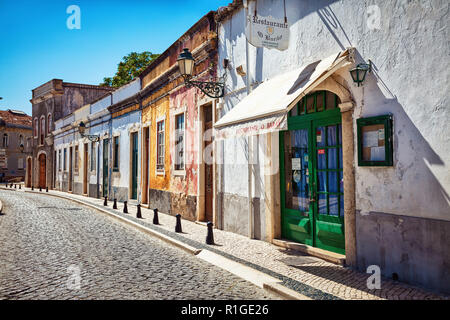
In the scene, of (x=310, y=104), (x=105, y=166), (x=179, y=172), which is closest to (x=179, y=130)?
(x=179, y=172)

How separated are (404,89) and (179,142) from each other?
8.35 meters

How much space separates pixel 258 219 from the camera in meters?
7.88

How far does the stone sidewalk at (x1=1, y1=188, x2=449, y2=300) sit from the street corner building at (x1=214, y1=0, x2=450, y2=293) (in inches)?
10.2

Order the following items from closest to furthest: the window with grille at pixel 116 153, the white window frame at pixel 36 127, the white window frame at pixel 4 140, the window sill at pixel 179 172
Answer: the window sill at pixel 179 172
the window with grille at pixel 116 153
the white window frame at pixel 36 127
the white window frame at pixel 4 140

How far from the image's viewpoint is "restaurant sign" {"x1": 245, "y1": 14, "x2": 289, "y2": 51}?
249 inches

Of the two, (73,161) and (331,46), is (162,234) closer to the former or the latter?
(331,46)

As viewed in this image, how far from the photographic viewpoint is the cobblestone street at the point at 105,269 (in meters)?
4.43

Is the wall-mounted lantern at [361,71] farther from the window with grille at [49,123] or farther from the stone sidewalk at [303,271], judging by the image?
the window with grille at [49,123]

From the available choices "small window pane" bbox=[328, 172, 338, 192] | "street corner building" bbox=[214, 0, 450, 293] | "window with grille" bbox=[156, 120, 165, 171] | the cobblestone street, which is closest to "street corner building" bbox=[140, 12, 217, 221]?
"window with grille" bbox=[156, 120, 165, 171]

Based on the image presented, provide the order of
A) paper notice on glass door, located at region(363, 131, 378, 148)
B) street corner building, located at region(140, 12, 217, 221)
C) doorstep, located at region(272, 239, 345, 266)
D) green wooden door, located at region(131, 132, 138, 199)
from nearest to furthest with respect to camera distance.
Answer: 1. paper notice on glass door, located at region(363, 131, 378, 148)
2. doorstep, located at region(272, 239, 345, 266)
3. street corner building, located at region(140, 12, 217, 221)
4. green wooden door, located at region(131, 132, 138, 199)

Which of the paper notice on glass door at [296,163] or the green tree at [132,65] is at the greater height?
the green tree at [132,65]

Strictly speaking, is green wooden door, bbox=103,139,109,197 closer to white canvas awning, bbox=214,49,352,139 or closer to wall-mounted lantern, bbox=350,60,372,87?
white canvas awning, bbox=214,49,352,139

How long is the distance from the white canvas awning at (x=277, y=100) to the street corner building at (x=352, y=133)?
0.02m

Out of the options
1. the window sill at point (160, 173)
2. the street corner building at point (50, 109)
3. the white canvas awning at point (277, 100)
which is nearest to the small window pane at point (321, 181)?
the white canvas awning at point (277, 100)
